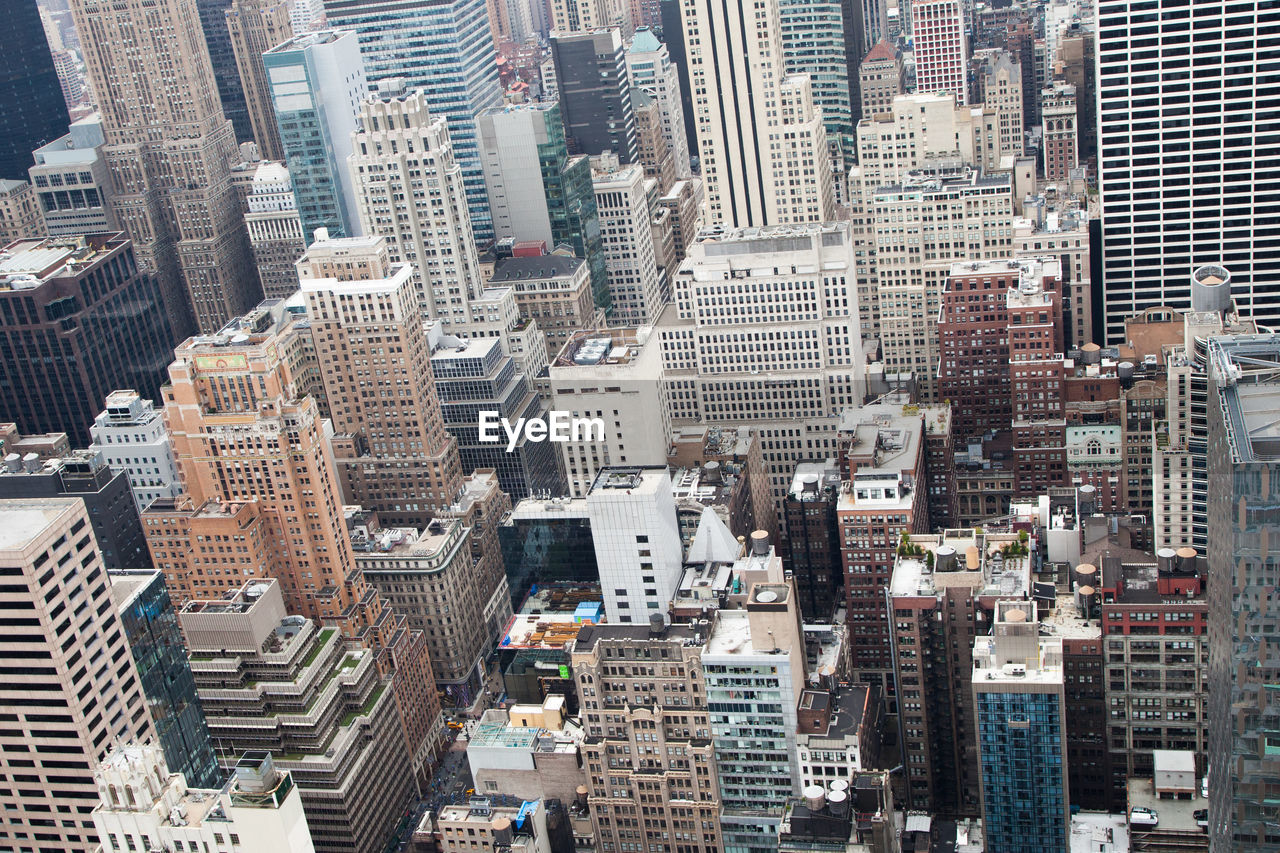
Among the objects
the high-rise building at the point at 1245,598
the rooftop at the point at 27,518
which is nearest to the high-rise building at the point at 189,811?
the rooftop at the point at 27,518

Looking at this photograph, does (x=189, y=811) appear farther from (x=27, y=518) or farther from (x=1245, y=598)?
(x=1245, y=598)

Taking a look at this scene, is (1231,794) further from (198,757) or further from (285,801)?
(198,757)

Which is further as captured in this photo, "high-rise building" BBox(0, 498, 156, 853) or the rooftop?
"high-rise building" BBox(0, 498, 156, 853)

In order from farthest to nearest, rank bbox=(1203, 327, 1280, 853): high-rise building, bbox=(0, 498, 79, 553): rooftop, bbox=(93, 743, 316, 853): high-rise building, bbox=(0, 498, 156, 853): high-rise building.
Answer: bbox=(0, 498, 156, 853): high-rise building → bbox=(0, 498, 79, 553): rooftop → bbox=(93, 743, 316, 853): high-rise building → bbox=(1203, 327, 1280, 853): high-rise building

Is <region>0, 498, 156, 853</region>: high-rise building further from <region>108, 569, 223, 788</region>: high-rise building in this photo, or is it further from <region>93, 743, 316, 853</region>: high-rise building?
<region>93, 743, 316, 853</region>: high-rise building

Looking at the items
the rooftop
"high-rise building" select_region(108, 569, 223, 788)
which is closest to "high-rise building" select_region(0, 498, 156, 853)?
the rooftop

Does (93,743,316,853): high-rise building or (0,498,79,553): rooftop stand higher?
(0,498,79,553): rooftop
